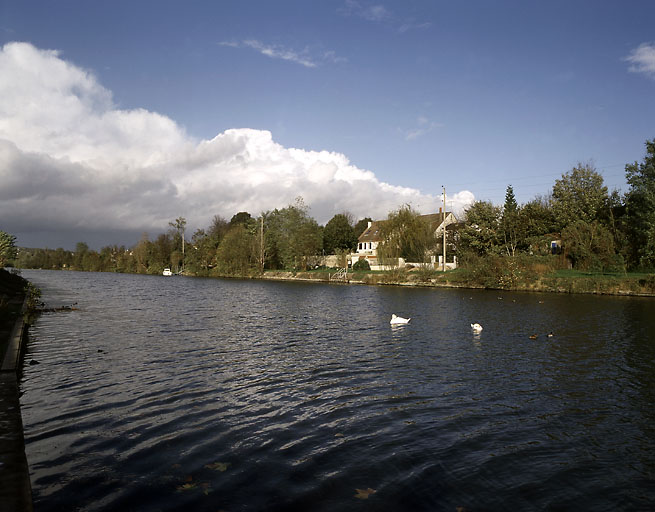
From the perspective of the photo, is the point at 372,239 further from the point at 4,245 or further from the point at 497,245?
the point at 4,245

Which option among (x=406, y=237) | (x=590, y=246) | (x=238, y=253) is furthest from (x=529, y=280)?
(x=238, y=253)

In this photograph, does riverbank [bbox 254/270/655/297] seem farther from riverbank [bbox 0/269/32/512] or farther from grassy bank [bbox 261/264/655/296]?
riverbank [bbox 0/269/32/512]

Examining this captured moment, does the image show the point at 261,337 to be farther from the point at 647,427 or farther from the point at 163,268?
the point at 163,268

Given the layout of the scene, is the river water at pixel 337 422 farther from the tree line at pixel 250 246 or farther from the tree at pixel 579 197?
the tree line at pixel 250 246

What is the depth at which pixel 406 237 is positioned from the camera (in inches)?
2618

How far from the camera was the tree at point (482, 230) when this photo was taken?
60.8 metres

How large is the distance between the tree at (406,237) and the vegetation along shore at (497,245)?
155mm

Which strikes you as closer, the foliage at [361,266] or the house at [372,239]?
the foliage at [361,266]

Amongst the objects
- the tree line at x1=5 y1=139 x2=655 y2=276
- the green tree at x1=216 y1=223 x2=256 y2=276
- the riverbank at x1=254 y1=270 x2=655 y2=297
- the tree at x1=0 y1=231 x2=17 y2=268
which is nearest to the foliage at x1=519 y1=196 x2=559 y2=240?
the tree line at x1=5 y1=139 x2=655 y2=276

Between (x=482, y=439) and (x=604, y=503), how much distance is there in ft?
7.20

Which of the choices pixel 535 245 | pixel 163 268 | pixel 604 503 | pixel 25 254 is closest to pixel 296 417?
pixel 604 503

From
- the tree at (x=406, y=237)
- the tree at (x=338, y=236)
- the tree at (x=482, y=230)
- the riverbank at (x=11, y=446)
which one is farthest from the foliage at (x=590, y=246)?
the riverbank at (x=11, y=446)

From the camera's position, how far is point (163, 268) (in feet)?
384

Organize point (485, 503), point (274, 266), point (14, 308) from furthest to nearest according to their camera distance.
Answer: point (274, 266), point (14, 308), point (485, 503)
